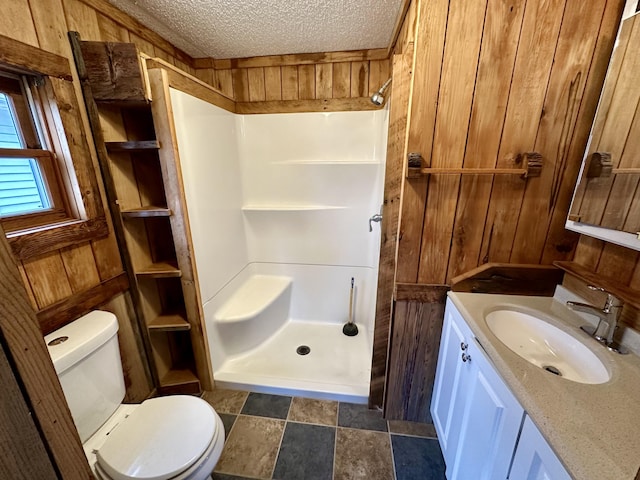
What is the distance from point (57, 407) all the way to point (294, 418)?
1.44 meters

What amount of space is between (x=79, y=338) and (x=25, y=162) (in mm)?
787

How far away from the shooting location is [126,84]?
1.22 meters

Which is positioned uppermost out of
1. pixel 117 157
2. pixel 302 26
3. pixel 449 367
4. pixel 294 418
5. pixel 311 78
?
pixel 302 26

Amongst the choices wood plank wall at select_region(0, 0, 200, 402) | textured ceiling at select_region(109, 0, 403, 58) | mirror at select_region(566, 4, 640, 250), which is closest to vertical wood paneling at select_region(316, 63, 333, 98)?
textured ceiling at select_region(109, 0, 403, 58)

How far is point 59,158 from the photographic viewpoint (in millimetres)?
1179

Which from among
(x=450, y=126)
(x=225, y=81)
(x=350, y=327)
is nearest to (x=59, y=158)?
(x=225, y=81)

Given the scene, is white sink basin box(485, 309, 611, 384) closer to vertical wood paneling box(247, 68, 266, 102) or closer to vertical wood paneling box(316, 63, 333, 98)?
vertical wood paneling box(316, 63, 333, 98)

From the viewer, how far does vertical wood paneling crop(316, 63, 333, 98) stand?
1.94 metres

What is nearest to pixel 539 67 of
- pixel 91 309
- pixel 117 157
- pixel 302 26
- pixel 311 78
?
pixel 302 26

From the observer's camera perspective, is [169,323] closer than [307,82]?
Yes

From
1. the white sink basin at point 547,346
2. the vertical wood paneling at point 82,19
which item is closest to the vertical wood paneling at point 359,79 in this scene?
the vertical wood paneling at point 82,19

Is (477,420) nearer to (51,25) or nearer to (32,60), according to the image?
(32,60)

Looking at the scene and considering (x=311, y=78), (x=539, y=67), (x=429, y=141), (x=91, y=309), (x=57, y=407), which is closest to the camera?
(x=57, y=407)

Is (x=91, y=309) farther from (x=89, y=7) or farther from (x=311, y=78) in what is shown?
(x=311, y=78)
